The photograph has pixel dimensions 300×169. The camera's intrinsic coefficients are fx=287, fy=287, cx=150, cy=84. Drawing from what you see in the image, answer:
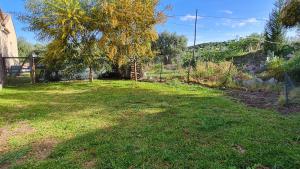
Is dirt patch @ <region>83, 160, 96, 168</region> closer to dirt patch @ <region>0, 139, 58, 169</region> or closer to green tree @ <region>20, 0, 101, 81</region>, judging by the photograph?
dirt patch @ <region>0, 139, 58, 169</region>

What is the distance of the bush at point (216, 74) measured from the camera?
14008 millimetres

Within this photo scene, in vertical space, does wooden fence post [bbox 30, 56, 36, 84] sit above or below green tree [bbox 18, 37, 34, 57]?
below

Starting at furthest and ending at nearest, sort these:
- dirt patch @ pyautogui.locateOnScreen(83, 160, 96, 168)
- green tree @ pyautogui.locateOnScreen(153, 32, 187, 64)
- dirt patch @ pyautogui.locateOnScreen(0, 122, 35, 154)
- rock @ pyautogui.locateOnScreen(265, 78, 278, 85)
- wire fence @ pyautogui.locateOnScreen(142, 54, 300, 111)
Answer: green tree @ pyautogui.locateOnScreen(153, 32, 187, 64), rock @ pyautogui.locateOnScreen(265, 78, 278, 85), wire fence @ pyautogui.locateOnScreen(142, 54, 300, 111), dirt patch @ pyautogui.locateOnScreen(0, 122, 35, 154), dirt patch @ pyautogui.locateOnScreen(83, 160, 96, 168)

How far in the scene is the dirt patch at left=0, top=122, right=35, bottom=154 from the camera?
5.52m

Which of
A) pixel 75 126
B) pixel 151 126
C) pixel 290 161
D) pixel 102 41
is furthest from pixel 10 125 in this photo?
pixel 102 41

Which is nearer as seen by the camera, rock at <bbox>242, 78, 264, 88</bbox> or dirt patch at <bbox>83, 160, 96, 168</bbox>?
dirt patch at <bbox>83, 160, 96, 168</bbox>

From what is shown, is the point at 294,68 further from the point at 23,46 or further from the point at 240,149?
the point at 23,46

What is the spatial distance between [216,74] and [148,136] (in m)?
10.4

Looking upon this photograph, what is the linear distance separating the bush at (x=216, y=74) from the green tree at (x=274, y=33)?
764 centimetres

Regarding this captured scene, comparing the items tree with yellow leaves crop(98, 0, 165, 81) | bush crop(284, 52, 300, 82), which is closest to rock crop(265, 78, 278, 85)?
bush crop(284, 52, 300, 82)

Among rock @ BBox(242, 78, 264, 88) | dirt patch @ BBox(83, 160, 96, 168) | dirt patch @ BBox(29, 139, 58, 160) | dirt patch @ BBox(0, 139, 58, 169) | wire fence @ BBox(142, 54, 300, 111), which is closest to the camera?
dirt patch @ BBox(83, 160, 96, 168)

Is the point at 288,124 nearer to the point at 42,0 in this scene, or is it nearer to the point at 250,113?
the point at 250,113

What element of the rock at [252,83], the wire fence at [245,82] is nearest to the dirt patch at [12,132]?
the wire fence at [245,82]

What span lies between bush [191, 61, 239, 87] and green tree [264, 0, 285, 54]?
7.64 meters
